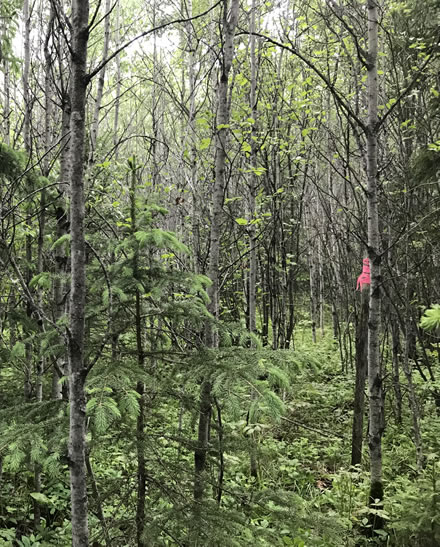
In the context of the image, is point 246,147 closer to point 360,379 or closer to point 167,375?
point 167,375

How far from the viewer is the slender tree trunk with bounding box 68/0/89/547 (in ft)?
5.35

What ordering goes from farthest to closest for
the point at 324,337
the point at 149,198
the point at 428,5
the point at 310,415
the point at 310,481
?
the point at 324,337 < the point at 310,415 < the point at 428,5 < the point at 310,481 < the point at 149,198

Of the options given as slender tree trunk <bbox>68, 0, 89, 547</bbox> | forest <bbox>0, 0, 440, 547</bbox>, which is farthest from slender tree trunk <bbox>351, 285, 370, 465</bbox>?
slender tree trunk <bbox>68, 0, 89, 547</bbox>

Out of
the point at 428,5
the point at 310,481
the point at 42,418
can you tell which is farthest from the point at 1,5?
the point at 310,481

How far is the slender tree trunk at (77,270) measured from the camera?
5.35 ft

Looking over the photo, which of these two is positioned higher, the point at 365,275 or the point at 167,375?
the point at 365,275

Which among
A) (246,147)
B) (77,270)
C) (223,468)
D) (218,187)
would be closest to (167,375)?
(223,468)

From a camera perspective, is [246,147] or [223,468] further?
[246,147]

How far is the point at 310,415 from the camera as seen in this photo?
263 inches

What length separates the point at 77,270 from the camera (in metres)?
1.67

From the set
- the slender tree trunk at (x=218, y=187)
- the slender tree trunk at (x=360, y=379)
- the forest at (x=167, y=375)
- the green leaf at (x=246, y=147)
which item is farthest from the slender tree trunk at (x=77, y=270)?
the slender tree trunk at (x=360, y=379)

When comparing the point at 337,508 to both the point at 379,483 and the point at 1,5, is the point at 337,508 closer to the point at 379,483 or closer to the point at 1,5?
the point at 379,483

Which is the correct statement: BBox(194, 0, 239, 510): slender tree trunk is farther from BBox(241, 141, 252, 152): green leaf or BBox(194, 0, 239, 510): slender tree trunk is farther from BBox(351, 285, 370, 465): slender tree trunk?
BBox(351, 285, 370, 465): slender tree trunk

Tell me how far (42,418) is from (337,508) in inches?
124
